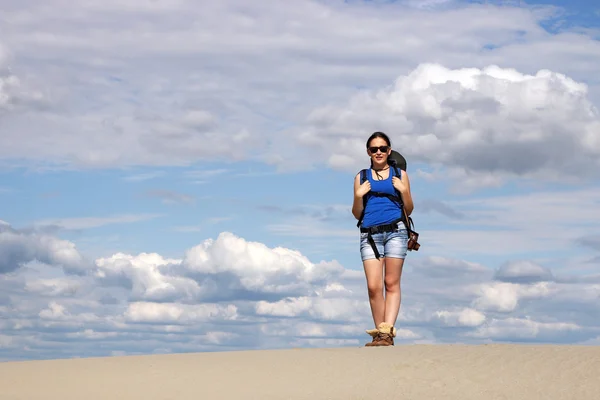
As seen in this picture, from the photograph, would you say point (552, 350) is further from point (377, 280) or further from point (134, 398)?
point (134, 398)

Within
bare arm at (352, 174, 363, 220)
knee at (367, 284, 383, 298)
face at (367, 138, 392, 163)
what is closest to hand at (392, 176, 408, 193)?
face at (367, 138, 392, 163)

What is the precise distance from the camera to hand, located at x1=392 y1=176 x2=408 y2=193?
11.5 meters

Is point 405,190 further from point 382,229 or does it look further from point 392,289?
point 392,289

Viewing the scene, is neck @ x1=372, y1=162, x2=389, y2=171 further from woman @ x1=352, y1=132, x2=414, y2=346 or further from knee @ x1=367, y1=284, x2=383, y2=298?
knee @ x1=367, y1=284, x2=383, y2=298

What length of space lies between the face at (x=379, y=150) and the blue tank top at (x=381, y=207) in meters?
0.27

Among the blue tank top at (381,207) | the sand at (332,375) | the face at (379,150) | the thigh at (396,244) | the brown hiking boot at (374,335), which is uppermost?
the face at (379,150)

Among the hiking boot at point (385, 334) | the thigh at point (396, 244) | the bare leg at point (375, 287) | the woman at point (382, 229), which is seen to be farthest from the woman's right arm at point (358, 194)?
the hiking boot at point (385, 334)

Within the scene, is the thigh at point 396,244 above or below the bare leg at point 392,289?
above

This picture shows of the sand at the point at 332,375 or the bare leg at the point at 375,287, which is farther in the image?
the bare leg at the point at 375,287

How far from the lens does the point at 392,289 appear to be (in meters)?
11.5

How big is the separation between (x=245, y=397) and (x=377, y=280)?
3545 millimetres

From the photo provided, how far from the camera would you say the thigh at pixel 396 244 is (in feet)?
37.4

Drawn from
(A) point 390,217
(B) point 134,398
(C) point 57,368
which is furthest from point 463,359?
(C) point 57,368

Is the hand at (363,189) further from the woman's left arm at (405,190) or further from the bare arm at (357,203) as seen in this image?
the woman's left arm at (405,190)
